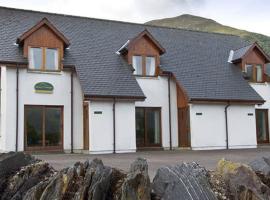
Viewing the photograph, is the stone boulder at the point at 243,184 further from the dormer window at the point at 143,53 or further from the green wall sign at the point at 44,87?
the dormer window at the point at 143,53

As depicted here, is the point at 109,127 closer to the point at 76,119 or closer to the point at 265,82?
the point at 76,119

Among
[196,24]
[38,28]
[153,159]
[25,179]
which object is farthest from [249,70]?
[196,24]

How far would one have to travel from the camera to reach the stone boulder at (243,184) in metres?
7.67

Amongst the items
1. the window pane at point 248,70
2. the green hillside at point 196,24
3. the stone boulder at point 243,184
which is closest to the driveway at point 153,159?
the stone boulder at point 243,184

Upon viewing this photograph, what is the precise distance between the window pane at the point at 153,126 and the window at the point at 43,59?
6.06 meters

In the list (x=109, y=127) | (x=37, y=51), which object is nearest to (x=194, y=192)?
(x=109, y=127)

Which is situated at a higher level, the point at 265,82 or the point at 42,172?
the point at 265,82

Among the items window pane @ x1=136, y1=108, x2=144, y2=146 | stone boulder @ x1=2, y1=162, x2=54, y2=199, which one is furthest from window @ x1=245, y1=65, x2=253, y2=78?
stone boulder @ x1=2, y1=162, x2=54, y2=199

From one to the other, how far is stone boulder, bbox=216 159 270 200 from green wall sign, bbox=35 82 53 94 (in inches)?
578

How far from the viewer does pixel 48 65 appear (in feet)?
72.0

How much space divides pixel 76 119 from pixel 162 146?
5449 millimetres

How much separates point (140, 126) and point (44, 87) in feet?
19.5

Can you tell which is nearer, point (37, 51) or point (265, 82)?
point (37, 51)

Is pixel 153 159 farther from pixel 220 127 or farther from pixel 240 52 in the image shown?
pixel 240 52
